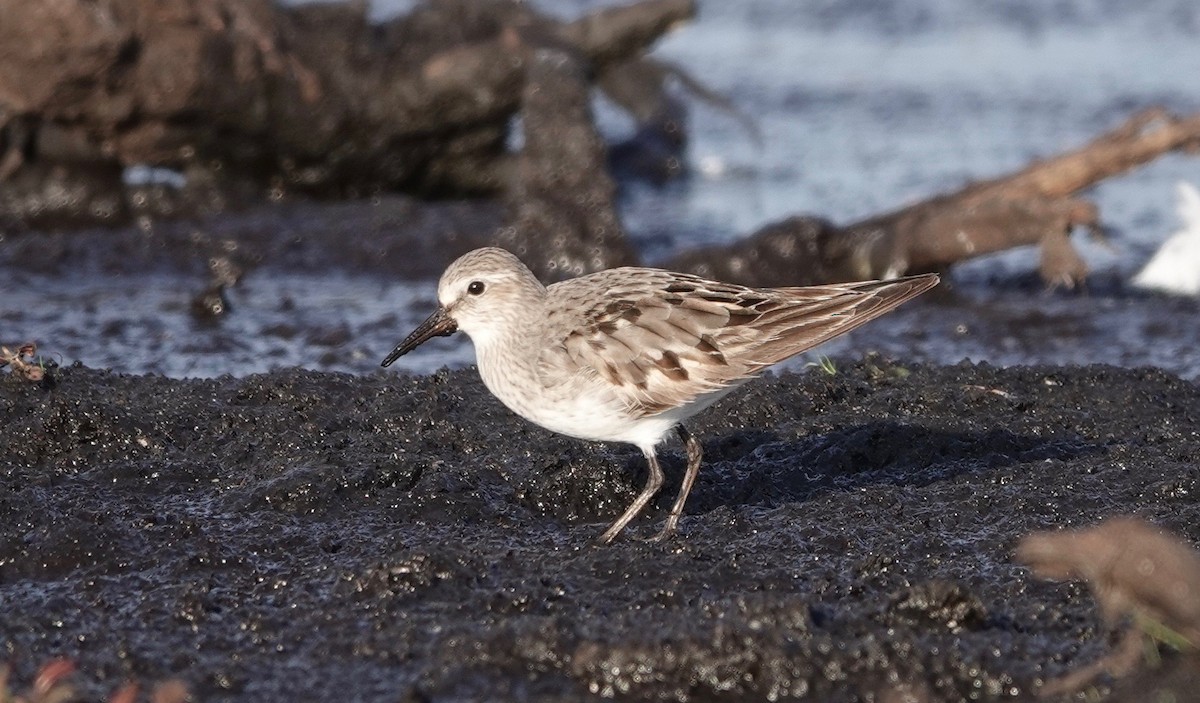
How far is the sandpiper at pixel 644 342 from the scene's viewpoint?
5789 millimetres

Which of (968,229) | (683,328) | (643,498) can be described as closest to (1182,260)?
(968,229)

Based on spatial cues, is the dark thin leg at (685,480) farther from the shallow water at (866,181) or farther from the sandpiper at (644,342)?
the shallow water at (866,181)

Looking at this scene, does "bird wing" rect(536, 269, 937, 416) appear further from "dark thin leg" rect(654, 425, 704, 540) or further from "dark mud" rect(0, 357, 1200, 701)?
"dark mud" rect(0, 357, 1200, 701)

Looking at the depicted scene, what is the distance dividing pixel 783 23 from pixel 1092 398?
35.6ft

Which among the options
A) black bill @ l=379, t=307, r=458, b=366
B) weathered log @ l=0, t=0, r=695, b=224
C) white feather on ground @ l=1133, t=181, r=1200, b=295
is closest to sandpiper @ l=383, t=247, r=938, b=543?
black bill @ l=379, t=307, r=458, b=366

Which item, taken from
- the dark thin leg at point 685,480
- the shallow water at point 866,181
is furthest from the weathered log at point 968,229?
the dark thin leg at point 685,480

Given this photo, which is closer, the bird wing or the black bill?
the bird wing

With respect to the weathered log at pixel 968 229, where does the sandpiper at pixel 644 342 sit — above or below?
above

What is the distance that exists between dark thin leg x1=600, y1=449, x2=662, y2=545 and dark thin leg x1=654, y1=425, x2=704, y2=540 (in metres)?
0.10

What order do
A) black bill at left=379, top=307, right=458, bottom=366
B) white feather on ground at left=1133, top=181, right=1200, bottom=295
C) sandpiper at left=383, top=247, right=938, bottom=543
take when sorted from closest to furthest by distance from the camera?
1. sandpiper at left=383, top=247, right=938, bottom=543
2. black bill at left=379, top=307, right=458, bottom=366
3. white feather on ground at left=1133, top=181, right=1200, bottom=295

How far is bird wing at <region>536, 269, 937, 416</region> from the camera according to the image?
19.0 feet

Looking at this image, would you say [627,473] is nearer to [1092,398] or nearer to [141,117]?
[1092,398]

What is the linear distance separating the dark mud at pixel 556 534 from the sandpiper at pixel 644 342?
402mm

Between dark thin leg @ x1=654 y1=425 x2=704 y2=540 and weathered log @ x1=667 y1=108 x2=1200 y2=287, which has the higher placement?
dark thin leg @ x1=654 y1=425 x2=704 y2=540
